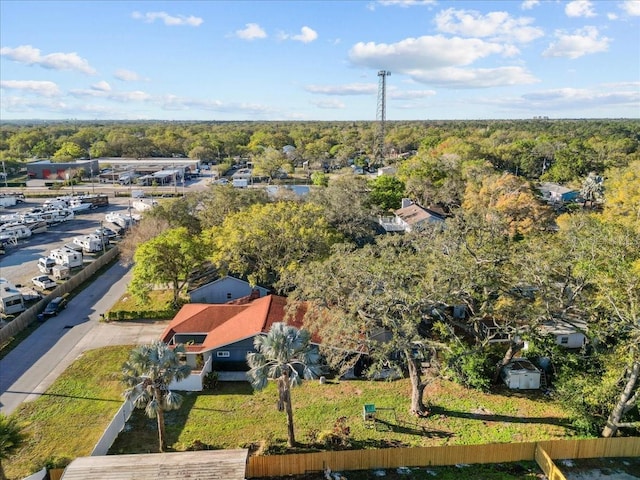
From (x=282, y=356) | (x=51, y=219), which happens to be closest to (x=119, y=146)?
(x=51, y=219)

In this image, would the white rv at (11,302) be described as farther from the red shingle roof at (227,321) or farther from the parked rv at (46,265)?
the red shingle roof at (227,321)

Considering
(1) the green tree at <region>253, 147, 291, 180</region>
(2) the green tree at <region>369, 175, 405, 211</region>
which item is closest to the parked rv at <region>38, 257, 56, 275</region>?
(2) the green tree at <region>369, 175, 405, 211</region>

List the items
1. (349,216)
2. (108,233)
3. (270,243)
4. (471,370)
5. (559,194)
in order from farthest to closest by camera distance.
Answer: (559,194) → (108,233) → (349,216) → (270,243) → (471,370)

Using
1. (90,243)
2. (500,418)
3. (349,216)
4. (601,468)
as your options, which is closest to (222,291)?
(349,216)

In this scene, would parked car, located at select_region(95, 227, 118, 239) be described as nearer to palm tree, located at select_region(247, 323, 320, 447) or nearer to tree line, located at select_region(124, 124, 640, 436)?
tree line, located at select_region(124, 124, 640, 436)

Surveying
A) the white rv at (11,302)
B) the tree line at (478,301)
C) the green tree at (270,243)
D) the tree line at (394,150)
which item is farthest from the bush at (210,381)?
the tree line at (394,150)

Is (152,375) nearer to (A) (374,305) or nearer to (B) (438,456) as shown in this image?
(A) (374,305)
